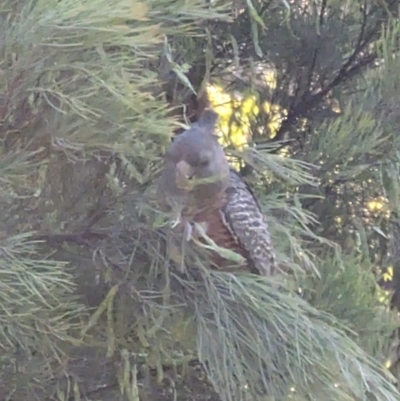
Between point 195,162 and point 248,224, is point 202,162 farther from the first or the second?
point 248,224

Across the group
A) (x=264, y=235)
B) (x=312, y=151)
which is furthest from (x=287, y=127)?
(x=264, y=235)

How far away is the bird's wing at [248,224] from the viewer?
0.73 m

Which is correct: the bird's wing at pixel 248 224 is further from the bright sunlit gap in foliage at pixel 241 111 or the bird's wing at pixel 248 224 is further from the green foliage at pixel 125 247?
the bright sunlit gap in foliage at pixel 241 111

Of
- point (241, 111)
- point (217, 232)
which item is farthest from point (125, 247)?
point (241, 111)

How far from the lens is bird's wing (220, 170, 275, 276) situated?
734mm

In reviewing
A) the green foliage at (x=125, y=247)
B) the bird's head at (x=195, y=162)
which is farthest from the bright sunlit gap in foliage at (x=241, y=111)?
the bird's head at (x=195, y=162)

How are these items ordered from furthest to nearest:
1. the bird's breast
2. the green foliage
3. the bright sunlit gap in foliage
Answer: the bright sunlit gap in foliage, the bird's breast, the green foliage

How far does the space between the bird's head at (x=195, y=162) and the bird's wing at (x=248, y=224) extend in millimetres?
64

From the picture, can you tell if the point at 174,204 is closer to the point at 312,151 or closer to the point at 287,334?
the point at 287,334

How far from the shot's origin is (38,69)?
1.80ft

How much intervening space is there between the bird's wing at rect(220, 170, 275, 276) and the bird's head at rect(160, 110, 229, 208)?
64 millimetres

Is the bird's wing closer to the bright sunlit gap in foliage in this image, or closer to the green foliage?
the green foliage

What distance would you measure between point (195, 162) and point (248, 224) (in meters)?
0.12

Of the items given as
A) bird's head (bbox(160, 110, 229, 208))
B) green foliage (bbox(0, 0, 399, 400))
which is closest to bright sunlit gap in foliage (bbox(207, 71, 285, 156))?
green foliage (bbox(0, 0, 399, 400))
